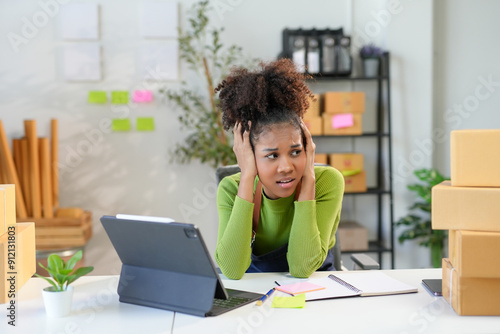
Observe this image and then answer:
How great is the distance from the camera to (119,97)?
3.88 m

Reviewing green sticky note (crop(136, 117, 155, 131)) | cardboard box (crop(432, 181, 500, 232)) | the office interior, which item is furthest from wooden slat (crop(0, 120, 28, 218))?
cardboard box (crop(432, 181, 500, 232))

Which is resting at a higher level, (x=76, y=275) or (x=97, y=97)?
(x=97, y=97)

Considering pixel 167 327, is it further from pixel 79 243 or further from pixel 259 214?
pixel 79 243

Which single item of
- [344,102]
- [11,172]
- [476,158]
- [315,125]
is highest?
[344,102]

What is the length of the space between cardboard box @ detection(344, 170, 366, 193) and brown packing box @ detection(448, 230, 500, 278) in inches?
97.8

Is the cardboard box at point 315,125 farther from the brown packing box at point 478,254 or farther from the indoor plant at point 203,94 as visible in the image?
the brown packing box at point 478,254

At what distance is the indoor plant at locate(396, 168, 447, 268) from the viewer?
3850 mm

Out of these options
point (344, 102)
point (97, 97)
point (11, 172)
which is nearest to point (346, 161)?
point (344, 102)

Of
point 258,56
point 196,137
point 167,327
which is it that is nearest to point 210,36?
point 258,56

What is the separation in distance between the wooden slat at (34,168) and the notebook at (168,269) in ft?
7.07

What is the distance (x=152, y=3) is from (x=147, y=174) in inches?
47.1

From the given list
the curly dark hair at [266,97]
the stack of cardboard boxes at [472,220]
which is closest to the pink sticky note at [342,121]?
the curly dark hair at [266,97]

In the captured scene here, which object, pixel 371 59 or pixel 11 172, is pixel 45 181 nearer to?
pixel 11 172

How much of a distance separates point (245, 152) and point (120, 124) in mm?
2199
